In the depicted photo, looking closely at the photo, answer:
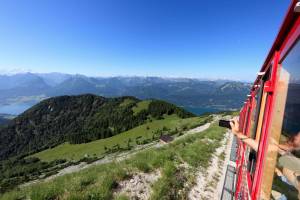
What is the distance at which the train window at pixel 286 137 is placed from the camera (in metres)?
2.15

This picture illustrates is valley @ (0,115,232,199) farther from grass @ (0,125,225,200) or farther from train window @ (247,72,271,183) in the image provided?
train window @ (247,72,271,183)

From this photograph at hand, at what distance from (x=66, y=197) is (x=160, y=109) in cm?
14475

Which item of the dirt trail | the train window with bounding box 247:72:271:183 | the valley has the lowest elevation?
the dirt trail

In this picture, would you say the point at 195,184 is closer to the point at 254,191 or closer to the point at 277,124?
the point at 254,191

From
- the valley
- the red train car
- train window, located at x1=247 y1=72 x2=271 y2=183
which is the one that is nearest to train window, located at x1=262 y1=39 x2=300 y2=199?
the red train car

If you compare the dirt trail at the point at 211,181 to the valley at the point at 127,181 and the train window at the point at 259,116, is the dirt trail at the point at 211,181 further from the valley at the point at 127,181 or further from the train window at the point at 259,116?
the train window at the point at 259,116

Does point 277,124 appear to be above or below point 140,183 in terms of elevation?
above

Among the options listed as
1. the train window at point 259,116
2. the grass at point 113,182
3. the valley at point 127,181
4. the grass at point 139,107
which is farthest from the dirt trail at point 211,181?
the grass at point 139,107

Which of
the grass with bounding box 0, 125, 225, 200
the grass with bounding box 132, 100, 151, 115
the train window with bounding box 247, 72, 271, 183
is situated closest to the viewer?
the train window with bounding box 247, 72, 271, 183

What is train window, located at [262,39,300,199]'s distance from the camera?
7.07 feet

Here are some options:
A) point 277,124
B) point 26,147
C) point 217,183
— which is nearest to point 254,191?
point 277,124

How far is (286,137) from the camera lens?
2443mm

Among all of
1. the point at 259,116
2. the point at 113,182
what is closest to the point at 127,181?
the point at 113,182

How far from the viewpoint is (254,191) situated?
3539mm
